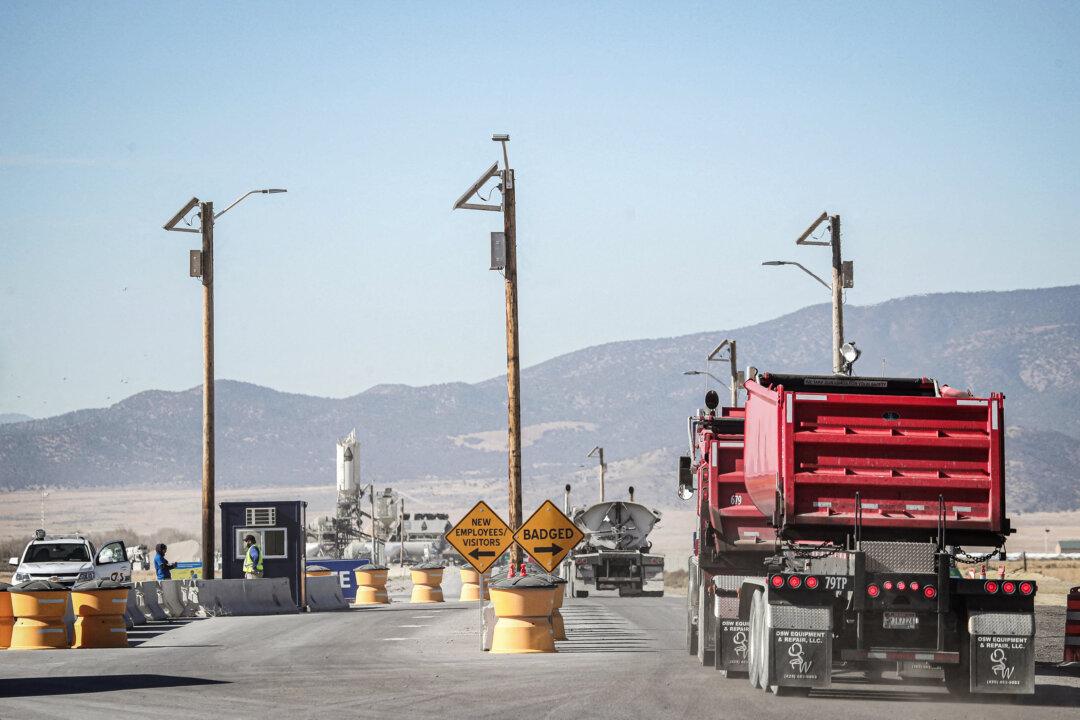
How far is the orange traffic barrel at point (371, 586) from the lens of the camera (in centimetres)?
4809

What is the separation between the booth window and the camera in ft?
135

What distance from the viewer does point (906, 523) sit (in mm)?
17500

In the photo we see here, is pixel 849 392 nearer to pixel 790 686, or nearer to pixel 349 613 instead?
pixel 790 686

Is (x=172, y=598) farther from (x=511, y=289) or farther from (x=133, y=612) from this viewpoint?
(x=511, y=289)

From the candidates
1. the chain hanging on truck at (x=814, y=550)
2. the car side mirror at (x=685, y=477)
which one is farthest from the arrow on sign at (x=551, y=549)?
the chain hanging on truck at (x=814, y=550)

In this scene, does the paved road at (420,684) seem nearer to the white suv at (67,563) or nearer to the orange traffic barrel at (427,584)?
the white suv at (67,563)

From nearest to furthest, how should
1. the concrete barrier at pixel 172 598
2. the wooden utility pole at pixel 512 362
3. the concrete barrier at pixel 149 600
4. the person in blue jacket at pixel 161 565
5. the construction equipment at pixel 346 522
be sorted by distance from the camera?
the wooden utility pole at pixel 512 362 < the concrete barrier at pixel 149 600 < the concrete barrier at pixel 172 598 < the person in blue jacket at pixel 161 565 < the construction equipment at pixel 346 522

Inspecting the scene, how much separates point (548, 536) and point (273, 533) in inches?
671

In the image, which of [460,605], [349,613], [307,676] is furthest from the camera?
[460,605]

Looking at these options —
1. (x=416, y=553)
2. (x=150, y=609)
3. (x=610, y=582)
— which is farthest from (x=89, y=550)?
(x=416, y=553)

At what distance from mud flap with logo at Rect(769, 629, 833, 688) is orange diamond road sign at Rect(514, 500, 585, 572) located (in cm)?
821

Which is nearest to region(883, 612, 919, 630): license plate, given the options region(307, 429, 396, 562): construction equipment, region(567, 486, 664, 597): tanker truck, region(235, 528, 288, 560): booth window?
region(235, 528, 288, 560): booth window

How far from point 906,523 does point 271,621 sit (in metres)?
20.7

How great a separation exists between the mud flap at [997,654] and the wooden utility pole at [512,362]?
1295cm
